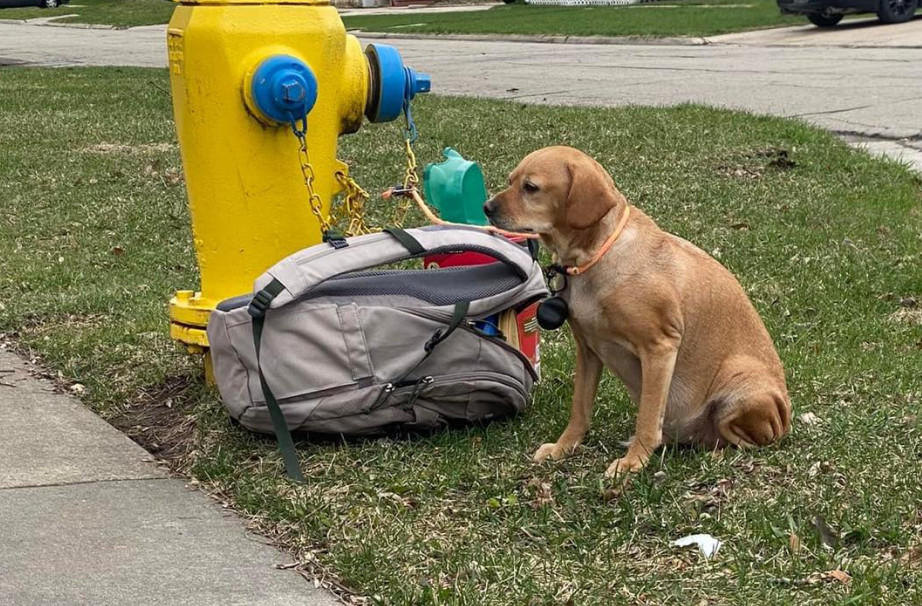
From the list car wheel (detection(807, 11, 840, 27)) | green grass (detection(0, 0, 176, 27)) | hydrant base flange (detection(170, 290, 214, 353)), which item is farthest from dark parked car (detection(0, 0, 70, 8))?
hydrant base flange (detection(170, 290, 214, 353))

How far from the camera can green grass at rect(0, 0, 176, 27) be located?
31984 mm

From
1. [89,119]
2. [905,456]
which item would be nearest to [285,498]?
[905,456]

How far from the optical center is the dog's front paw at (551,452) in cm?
384

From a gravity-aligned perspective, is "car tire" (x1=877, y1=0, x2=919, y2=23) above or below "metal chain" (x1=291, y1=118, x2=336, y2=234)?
below

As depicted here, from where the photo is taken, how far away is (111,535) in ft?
11.1

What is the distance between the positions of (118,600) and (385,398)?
1118 millimetres

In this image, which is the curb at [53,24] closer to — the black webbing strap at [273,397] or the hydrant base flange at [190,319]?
the hydrant base flange at [190,319]

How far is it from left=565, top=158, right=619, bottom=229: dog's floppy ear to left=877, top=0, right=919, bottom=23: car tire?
1837cm

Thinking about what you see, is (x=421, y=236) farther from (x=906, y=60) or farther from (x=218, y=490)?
(x=906, y=60)

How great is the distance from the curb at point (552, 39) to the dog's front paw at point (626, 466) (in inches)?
671

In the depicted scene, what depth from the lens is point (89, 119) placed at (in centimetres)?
1177

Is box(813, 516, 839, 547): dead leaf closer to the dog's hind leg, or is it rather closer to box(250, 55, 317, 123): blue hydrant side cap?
the dog's hind leg

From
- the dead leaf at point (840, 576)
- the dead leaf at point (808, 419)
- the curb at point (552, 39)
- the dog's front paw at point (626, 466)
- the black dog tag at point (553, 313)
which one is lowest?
the curb at point (552, 39)

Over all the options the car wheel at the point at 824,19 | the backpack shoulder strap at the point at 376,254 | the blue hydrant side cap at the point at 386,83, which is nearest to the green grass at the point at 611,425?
the backpack shoulder strap at the point at 376,254
